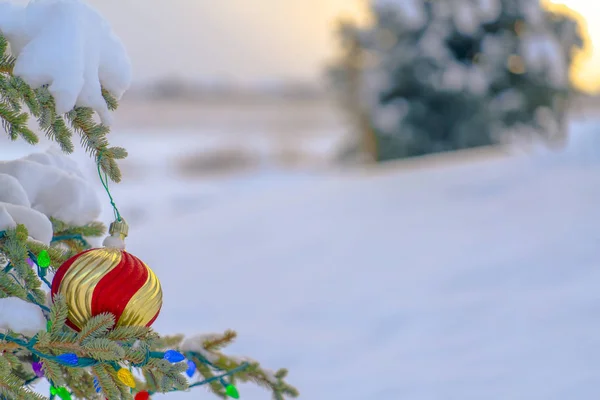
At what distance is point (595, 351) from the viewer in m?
3.06

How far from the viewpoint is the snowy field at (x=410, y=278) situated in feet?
10.3

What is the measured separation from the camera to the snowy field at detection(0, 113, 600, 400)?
314 cm

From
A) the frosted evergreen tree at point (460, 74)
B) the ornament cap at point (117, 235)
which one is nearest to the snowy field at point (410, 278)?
the ornament cap at point (117, 235)

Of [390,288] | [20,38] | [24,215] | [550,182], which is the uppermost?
[550,182]

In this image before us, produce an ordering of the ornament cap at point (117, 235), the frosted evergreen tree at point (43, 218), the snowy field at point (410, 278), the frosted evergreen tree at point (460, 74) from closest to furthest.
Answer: the frosted evergreen tree at point (43, 218)
the ornament cap at point (117, 235)
the snowy field at point (410, 278)
the frosted evergreen tree at point (460, 74)

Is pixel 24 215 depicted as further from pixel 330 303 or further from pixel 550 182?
pixel 550 182

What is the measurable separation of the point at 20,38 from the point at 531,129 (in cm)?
1054

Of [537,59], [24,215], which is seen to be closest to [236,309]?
[24,215]

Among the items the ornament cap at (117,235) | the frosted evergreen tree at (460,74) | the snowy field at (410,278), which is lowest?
the ornament cap at (117,235)

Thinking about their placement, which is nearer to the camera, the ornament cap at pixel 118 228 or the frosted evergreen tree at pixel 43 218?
the frosted evergreen tree at pixel 43 218

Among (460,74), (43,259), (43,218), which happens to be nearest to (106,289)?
(43,259)

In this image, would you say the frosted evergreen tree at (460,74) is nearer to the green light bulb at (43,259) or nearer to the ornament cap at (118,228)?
the ornament cap at (118,228)

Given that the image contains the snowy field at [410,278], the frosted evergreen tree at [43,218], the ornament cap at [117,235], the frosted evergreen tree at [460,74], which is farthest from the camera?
the frosted evergreen tree at [460,74]

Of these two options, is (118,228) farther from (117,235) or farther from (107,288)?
(107,288)
